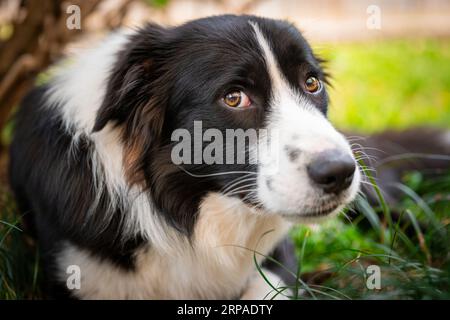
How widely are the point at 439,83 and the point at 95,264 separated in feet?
16.3

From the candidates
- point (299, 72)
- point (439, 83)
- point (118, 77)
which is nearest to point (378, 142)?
point (299, 72)

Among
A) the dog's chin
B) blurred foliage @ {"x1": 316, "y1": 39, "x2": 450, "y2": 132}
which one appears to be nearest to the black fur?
the dog's chin

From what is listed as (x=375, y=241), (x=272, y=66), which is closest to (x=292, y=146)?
(x=272, y=66)

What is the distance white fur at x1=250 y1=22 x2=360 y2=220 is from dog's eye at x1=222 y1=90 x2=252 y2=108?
0.11 m

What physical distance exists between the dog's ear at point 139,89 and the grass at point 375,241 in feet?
2.28

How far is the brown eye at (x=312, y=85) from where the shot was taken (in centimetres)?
253

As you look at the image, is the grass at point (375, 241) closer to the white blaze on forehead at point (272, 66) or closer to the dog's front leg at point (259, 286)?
the dog's front leg at point (259, 286)

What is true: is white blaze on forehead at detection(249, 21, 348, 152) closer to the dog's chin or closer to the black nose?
the black nose

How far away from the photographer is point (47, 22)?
3.57 meters

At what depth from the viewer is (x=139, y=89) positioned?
2.47 m

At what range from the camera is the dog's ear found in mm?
2404

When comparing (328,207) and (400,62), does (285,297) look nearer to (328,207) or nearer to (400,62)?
(328,207)

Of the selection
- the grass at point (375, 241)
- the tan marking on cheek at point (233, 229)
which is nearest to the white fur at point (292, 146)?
the tan marking on cheek at point (233, 229)

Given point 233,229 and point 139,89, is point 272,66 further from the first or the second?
Answer: point 233,229
